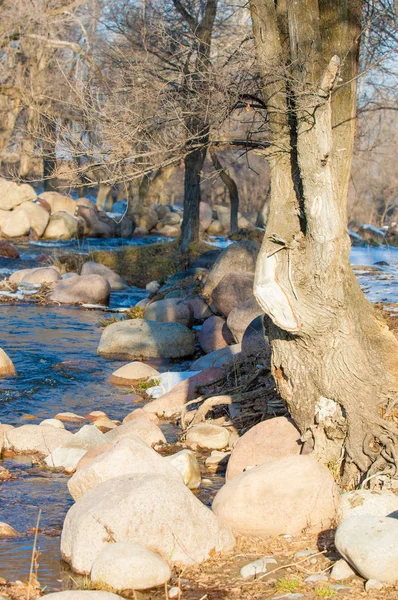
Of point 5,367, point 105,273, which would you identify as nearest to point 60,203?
point 105,273

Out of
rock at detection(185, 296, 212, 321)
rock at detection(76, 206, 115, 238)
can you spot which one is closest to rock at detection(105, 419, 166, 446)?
rock at detection(185, 296, 212, 321)

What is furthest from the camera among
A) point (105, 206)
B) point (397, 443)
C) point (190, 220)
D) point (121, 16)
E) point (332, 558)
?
point (105, 206)

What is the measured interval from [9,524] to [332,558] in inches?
85.2

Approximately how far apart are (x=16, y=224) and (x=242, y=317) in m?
15.6

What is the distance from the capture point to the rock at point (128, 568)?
13.4ft

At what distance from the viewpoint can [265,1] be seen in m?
5.93

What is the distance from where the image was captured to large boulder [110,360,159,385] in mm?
9883

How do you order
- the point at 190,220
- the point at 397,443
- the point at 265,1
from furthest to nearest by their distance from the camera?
1. the point at 190,220
2. the point at 265,1
3. the point at 397,443

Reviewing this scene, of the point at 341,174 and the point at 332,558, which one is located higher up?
the point at 341,174

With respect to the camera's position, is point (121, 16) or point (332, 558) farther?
point (121, 16)

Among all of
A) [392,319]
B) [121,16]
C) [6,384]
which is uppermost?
[121,16]

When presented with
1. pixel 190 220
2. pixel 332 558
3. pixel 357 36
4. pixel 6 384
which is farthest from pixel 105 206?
pixel 332 558

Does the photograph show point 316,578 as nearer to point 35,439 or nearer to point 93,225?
point 35,439

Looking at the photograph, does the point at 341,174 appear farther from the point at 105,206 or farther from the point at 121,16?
the point at 105,206
